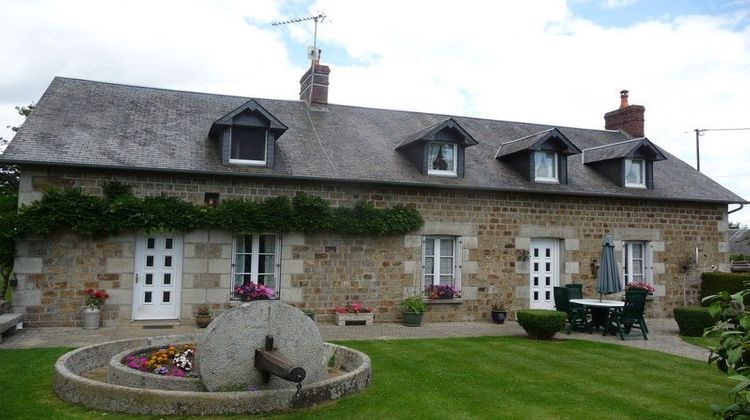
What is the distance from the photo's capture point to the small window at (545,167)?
14883 mm

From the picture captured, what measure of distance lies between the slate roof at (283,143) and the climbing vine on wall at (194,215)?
0.63m

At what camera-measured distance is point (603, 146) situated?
16562 millimetres

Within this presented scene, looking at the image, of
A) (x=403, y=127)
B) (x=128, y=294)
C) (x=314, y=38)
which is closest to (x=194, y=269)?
(x=128, y=294)

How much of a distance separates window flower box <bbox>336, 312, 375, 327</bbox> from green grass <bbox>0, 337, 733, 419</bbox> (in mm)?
2363

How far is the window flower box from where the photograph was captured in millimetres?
12242

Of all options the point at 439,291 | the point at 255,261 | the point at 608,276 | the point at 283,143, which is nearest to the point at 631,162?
the point at 608,276

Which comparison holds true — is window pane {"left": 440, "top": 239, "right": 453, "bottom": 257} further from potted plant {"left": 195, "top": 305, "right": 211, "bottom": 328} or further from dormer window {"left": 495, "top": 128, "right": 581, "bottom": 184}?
potted plant {"left": 195, "top": 305, "right": 211, "bottom": 328}

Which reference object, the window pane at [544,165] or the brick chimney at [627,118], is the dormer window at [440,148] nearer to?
the window pane at [544,165]

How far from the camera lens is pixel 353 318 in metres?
12.4

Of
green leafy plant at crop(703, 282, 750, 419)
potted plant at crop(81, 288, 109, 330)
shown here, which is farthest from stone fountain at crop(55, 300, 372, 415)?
potted plant at crop(81, 288, 109, 330)

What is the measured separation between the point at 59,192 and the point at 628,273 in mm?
13834

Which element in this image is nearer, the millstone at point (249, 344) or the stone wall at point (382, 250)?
the millstone at point (249, 344)

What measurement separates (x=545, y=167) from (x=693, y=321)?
5.20 m

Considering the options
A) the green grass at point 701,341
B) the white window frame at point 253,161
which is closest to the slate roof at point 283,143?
the white window frame at point 253,161
